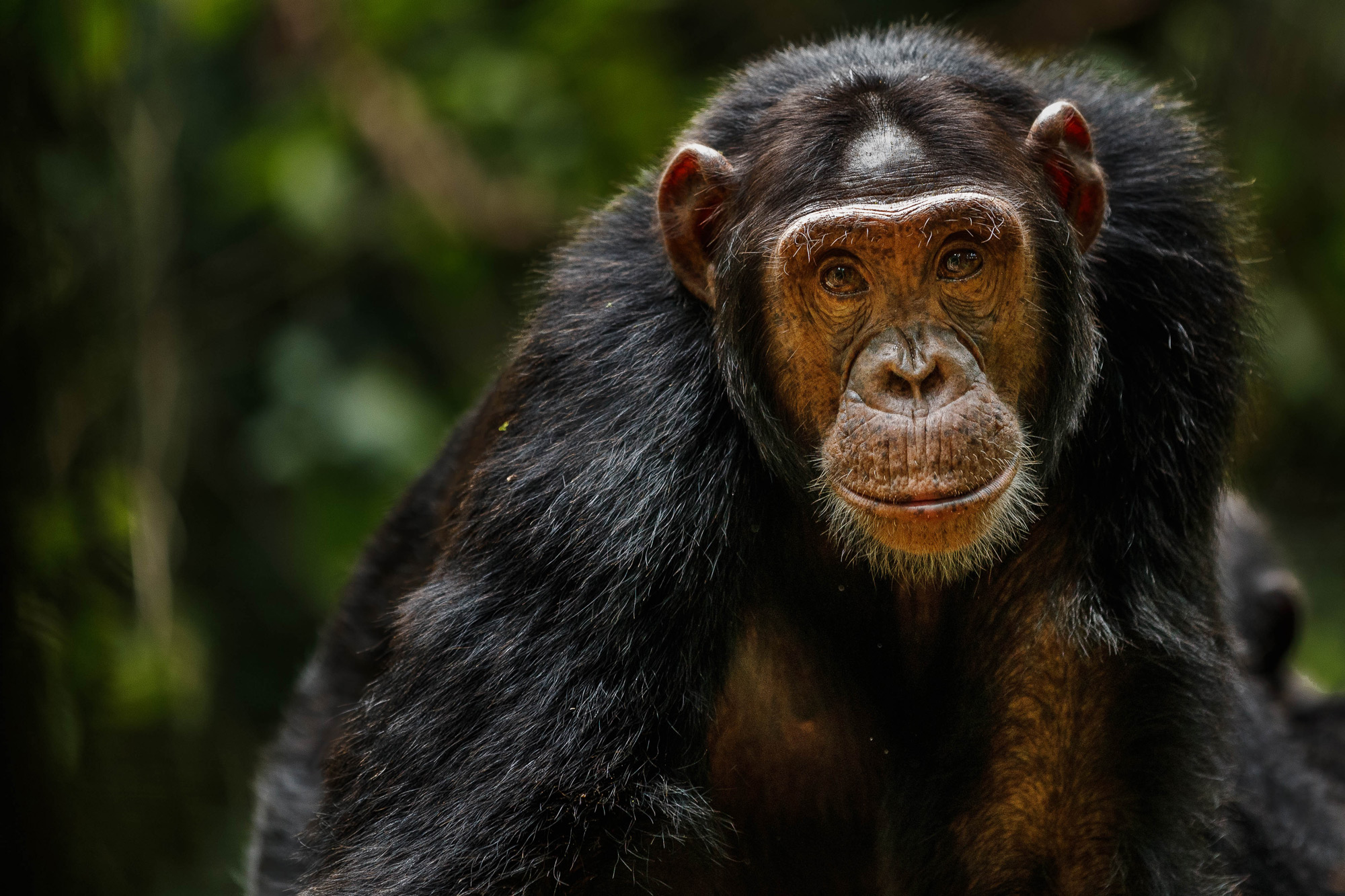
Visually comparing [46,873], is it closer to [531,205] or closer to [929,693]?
[929,693]

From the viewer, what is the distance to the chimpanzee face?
3453 millimetres

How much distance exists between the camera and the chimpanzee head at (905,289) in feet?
11.4

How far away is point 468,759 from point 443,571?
0.57 metres

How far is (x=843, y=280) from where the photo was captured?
3664 mm

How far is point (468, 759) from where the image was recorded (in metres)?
3.62

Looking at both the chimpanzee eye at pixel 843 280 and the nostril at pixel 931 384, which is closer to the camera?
the nostril at pixel 931 384

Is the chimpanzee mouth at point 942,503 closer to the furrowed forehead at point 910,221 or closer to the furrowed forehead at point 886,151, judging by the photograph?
the furrowed forehead at point 910,221

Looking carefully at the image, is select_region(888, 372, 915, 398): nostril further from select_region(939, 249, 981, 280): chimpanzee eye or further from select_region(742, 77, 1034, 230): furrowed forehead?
select_region(742, 77, 1034, 230): furrowed forehead

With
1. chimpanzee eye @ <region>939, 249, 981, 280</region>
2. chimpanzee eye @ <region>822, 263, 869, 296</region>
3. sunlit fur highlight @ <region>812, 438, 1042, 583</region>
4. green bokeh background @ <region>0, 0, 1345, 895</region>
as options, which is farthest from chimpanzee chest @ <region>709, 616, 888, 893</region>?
green bokeh background @ <region>0, 0, 1345, 895</region>

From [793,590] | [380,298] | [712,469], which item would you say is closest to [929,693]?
[793,590]

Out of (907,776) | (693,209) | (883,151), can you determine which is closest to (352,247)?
(693,209)

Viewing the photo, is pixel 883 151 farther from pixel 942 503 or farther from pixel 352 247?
pixel 352 247

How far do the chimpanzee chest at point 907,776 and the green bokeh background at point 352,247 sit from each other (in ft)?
8.31

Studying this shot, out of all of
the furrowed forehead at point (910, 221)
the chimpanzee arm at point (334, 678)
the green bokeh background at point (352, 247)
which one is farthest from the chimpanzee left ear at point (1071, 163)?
the green bokeh background at point (352, 247)
